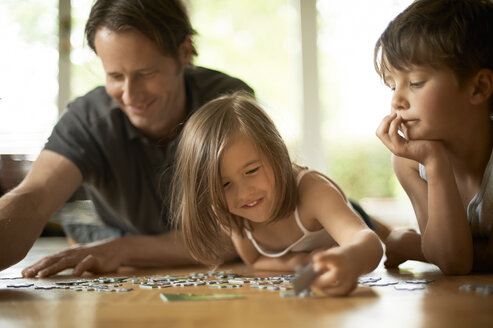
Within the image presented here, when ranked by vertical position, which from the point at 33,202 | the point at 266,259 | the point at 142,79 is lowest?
the point at 266,259

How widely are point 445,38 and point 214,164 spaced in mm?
772

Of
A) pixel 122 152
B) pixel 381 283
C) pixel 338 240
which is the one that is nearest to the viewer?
pixel 381 283

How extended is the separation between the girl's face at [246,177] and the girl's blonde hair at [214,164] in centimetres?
2

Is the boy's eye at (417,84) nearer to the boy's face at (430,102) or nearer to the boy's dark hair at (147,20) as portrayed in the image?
the boy's face at (430,102)

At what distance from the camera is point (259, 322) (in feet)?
3.25

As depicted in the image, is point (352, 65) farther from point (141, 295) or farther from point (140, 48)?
point (141, 295)

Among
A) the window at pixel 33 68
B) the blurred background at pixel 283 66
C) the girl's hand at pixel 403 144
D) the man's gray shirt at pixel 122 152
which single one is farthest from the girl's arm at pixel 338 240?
the window at pixel 33 68

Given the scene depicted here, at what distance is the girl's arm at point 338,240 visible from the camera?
46.4 inches

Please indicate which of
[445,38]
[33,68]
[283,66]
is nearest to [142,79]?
[445,38]

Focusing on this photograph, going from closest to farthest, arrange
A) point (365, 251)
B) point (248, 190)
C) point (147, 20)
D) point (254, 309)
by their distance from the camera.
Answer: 1. point (254, 309)
2. point (365, 251)
3. point (248, 190)
4. point (147, 20)

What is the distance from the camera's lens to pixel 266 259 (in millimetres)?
1930

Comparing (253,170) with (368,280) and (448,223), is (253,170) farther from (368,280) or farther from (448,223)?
(448,223)

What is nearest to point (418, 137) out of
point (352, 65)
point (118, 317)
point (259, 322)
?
point (259, 322)

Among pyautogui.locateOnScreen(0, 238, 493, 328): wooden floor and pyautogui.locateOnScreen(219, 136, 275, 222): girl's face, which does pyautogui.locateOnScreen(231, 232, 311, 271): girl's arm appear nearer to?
pyautogui.locateOnScreen(219, 136, 275, 222): girl's face
